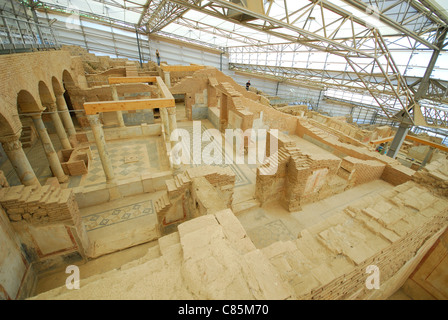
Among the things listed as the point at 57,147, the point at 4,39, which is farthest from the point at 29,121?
the point at 4,39

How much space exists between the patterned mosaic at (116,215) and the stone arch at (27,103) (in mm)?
3861

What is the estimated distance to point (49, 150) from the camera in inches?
266

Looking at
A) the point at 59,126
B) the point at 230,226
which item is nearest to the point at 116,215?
the point at 230,226

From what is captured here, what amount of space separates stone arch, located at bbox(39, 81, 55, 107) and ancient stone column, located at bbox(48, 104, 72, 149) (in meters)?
0.19

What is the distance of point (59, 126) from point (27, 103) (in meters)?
1.93

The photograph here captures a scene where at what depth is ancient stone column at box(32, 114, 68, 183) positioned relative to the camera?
6.56 metres

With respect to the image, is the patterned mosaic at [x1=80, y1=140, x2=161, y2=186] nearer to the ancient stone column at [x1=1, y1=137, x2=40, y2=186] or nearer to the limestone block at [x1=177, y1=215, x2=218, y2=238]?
the ancient stone column at [x1=1, y1=137, x2=40, y2=186]

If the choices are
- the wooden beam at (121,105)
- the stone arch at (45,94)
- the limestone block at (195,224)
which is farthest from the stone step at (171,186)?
the stone arch at (45,94)

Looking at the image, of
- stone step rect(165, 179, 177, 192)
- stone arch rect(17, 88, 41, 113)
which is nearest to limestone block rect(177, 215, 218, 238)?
stone step rect(165, 179, 177, 192)

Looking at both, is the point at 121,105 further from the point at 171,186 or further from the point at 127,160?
the point at 127,160

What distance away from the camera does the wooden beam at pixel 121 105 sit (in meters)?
5.35

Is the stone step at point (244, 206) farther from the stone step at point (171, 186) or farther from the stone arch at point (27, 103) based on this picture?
the stone arch at point (27, 103)

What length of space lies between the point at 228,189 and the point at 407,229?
3689 millimetres

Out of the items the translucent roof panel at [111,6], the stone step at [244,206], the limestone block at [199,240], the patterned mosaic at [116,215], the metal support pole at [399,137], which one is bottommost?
the patterned mosaic at [116,215]
